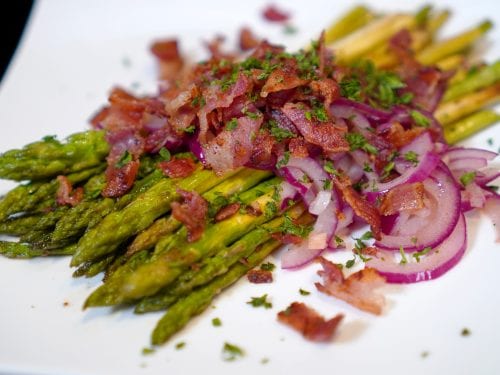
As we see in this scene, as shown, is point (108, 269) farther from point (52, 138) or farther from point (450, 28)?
point (450, 28)

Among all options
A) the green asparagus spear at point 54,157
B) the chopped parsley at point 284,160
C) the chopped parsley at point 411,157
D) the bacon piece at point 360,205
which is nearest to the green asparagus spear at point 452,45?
the chopped parsley at point 411,157

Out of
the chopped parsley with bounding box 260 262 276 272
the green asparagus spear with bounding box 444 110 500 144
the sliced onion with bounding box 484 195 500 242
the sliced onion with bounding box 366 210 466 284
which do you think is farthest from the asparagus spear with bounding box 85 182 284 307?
the green asparagus spear with bounding box 444 110 500 144

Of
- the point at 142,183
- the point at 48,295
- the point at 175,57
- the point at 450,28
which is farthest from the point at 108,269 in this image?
the point at 450,28

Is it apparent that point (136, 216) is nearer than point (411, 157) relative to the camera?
Yes

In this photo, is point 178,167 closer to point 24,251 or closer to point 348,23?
point 24,251

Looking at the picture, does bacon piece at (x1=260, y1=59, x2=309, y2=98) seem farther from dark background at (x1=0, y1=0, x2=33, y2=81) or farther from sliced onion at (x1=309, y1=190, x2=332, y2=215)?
dark background at (x1=0, y1=0, x2=33, y2=81)

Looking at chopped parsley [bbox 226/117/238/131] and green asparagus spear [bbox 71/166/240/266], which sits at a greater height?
chopped parsley [bbox 226/117/238/131]

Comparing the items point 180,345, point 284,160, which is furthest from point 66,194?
point 284,160

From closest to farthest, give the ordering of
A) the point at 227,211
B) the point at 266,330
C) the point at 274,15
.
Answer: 1. the point at 266,330
2. the point at 227,211
3. the point at 274,15
